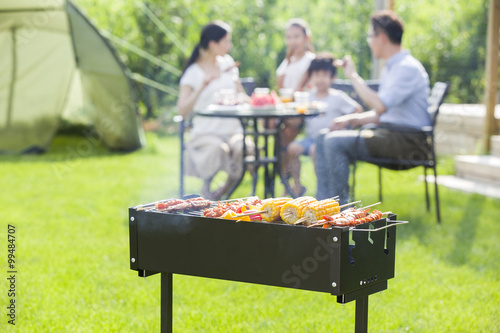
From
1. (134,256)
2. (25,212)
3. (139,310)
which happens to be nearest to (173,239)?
(134,256)

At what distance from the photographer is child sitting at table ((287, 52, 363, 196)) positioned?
18.1 feet

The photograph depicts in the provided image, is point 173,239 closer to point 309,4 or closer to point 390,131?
point 390,131

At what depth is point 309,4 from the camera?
10.2 metres

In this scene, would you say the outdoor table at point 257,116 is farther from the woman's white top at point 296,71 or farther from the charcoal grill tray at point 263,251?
the charcoal grill tray at point 263,251

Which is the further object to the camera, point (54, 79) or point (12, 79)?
point (54, 79)

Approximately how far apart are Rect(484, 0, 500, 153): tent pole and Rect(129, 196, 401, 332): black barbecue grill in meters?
4.92

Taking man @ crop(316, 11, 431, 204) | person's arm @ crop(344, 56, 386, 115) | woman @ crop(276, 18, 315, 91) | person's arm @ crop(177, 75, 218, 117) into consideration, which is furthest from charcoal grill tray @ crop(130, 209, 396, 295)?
woman @ crop(276, 18, 315, 91)

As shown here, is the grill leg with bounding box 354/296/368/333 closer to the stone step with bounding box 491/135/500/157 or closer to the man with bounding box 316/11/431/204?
the man with bounding box 316/11/431/204

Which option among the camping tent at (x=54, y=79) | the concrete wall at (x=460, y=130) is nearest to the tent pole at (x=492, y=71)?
the concrete wall at (x=460, y=130)

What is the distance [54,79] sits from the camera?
322 inches

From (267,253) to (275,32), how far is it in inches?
333

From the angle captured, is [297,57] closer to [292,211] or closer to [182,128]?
[182,128]

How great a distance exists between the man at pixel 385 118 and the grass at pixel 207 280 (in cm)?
56

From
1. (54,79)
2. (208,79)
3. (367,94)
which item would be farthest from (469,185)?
(54,79)
